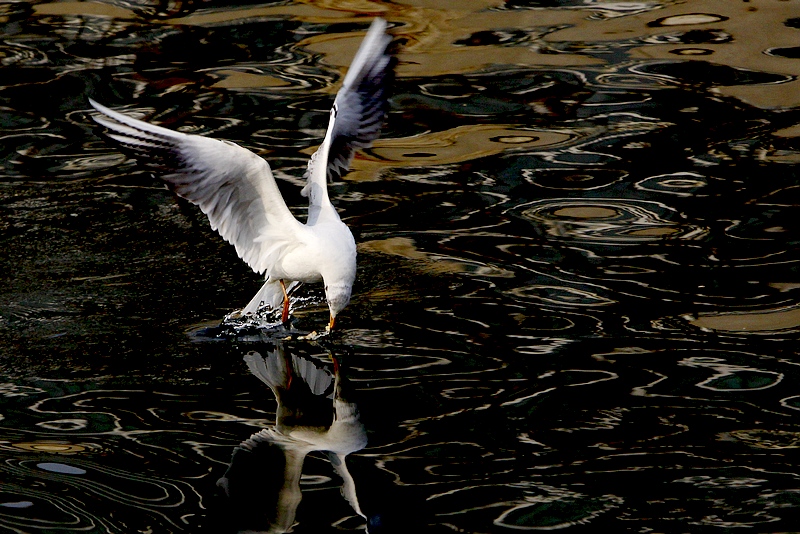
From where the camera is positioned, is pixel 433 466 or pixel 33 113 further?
pixel 33 113

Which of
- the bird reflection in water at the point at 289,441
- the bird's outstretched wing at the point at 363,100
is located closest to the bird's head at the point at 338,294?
the bird reflection in water at the point at 289,441

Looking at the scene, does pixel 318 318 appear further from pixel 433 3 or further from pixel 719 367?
pixel 433 3

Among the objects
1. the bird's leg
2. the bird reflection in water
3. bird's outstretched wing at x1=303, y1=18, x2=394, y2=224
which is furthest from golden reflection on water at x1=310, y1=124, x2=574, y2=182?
the bird reflection in water

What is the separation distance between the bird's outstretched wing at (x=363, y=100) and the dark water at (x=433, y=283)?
26.1 inches

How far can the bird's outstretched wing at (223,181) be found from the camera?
18.9 ft

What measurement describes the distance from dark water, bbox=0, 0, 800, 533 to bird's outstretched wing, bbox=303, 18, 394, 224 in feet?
2.17

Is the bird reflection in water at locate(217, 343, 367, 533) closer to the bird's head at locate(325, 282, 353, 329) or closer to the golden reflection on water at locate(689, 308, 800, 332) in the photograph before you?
the bird's head at locate(325, 282, 353, 329)

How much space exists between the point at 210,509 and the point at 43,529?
60cm

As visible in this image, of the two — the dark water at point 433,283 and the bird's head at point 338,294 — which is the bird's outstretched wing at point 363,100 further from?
the bird's head at point 338,294

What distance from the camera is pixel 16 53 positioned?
10461 millimetres

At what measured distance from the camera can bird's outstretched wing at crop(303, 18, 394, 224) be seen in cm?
675

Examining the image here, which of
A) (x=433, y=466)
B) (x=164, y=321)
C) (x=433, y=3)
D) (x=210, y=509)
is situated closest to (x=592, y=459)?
(x=433, y=466)

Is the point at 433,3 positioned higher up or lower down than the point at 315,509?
higher up

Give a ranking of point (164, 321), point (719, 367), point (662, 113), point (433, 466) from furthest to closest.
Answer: point (662, 113)
point (164, 321)
point (719, 367)
point (433, 466)
